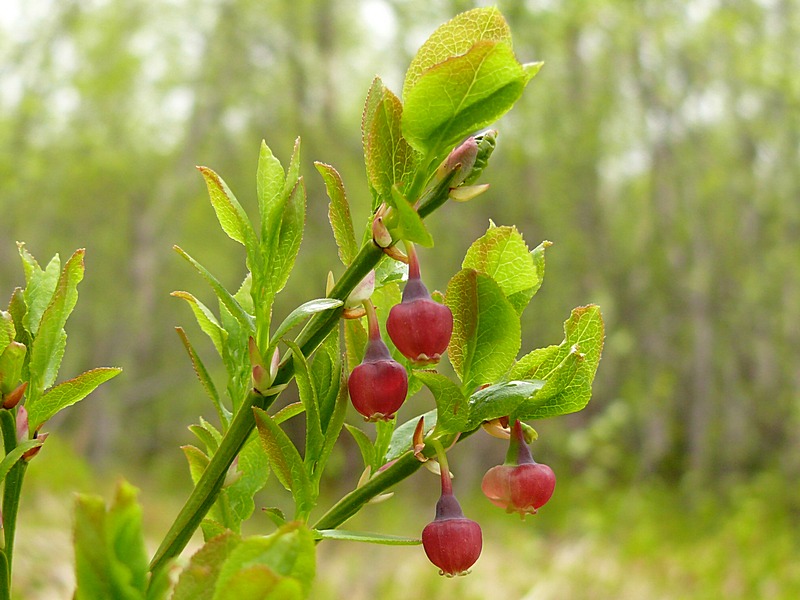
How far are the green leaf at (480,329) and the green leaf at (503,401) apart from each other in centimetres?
1

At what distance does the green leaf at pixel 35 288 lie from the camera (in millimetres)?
539

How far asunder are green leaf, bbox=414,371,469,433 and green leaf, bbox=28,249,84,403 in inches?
8.4

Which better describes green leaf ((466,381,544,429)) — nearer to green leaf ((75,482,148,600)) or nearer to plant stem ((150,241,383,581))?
plant stem ((150,241,383,581))

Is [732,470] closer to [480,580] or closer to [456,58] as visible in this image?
[480,580]

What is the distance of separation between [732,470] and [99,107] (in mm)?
9620

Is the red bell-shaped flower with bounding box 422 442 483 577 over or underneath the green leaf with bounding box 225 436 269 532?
underneath

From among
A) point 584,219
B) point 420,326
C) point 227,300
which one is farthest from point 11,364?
point 584,219

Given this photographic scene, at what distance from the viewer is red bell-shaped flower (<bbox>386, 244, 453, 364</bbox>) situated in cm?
48

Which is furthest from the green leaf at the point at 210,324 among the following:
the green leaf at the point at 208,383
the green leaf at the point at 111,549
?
the green leaf at the point at 111,549

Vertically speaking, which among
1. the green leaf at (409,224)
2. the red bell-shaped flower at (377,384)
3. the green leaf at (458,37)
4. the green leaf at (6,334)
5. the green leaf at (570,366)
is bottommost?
the green leaf at (570,366)

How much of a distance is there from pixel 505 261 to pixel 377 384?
107mm

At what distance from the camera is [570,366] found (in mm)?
467

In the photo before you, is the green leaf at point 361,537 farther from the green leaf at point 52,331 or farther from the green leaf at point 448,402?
the green leaf at point 52,331

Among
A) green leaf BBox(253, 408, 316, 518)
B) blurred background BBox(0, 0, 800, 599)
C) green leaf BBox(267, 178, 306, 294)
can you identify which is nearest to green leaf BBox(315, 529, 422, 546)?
green leaf BBox(253, 408, 316, 518)
